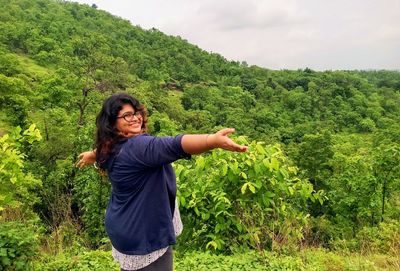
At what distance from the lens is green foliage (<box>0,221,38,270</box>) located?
10.1 feet

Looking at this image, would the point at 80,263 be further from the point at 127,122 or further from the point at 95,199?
the point at 95,199

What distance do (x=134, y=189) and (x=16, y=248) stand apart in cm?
182

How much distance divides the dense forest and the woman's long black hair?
1680 millimetres

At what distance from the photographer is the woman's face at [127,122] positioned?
1957 millimetres

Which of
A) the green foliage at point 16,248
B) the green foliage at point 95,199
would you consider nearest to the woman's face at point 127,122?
the green foliage at point 16,248

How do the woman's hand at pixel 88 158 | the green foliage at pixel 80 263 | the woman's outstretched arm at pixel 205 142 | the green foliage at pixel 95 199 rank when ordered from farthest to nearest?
the green foliage at pixel 95 199 < the green foliage at pixel 80 263 < the woman's hand at pixel 88 158 < the woman's outstretched arm at pixel 205 142

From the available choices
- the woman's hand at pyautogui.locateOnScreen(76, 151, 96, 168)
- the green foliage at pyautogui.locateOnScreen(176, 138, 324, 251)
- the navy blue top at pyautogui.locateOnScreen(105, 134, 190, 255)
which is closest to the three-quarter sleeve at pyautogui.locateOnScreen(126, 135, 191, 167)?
the navy blue top at pyautogui.locateOnScreen(105, 134, 190, 255)

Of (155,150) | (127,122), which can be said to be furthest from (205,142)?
(127,122)

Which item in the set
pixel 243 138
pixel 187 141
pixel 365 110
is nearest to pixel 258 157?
pixel 243 138

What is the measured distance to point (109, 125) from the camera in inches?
77.0

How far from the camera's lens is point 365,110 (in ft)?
220

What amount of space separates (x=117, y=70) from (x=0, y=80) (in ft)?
59.0

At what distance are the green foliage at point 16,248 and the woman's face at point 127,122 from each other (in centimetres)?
176

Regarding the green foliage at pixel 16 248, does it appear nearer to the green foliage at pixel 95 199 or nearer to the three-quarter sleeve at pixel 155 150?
the three-quarter sleeve at pixel 155 150
